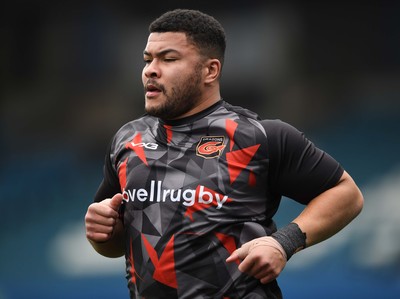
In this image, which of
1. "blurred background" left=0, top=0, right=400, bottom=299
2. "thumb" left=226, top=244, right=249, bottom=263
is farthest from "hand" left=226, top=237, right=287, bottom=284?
"blurred background" left=0, top=0, right=400, bottom=299

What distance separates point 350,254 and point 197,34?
3225 millimetres

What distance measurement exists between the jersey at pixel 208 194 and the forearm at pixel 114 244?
2.8 inches

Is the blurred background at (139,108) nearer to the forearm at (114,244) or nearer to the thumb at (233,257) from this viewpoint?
the forearm at (114,244)

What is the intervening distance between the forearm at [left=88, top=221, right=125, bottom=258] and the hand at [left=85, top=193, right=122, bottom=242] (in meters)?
0.13

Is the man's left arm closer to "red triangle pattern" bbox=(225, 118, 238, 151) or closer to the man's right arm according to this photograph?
"red triangle pattern" bbox=(225, 118, 238, 151)

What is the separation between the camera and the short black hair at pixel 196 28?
8.86 ft

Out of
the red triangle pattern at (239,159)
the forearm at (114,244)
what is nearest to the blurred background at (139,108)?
the forearm at (114,244)

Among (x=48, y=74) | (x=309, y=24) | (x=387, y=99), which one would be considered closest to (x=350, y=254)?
(x=387, y=99)

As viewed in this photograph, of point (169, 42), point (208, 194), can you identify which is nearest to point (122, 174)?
point (208, 194)

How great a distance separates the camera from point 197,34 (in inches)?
107

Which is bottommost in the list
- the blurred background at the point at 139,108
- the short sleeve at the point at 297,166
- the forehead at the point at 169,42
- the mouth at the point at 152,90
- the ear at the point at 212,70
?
the blurred background at the point at 139,108

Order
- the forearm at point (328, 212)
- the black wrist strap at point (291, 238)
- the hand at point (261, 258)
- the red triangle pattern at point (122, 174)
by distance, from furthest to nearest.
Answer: the red triangle pattern at point (122, 174) < the forearm at point (328, 212) < the black wrist strap at point (291, 238) < the hand at point (261, 258)

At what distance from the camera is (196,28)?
2717mm

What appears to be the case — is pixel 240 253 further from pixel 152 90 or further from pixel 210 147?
pixel 152 90
